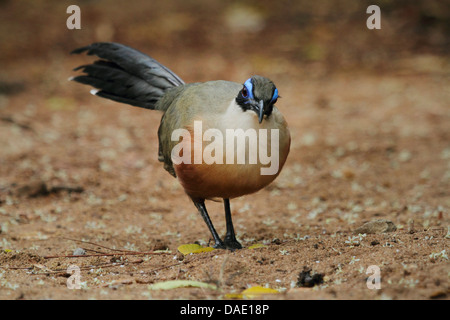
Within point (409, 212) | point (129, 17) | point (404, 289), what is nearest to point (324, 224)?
point (409, 212)

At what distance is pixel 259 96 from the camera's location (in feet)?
12.9

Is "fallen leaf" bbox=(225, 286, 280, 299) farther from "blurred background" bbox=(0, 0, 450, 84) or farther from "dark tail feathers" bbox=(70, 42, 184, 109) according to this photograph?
"blurred background" bbox=(0, 0, 450, 84)

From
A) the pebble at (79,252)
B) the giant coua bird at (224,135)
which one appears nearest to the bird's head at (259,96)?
the giant coua bird at (224,135)

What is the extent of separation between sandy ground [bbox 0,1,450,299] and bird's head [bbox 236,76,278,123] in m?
1.06

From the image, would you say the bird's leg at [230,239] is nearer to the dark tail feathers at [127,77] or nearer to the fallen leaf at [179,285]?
the fallen leaf at [179,285]

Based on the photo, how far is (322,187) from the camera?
6898 mm

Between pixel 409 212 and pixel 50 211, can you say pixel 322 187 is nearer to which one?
pixel 409 212

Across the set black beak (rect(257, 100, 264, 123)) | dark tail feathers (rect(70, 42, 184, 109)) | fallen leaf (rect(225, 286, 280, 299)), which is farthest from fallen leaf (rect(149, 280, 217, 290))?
dark tail feathers (rect(70, 42, 184, 109))

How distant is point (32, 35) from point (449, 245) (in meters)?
11.3

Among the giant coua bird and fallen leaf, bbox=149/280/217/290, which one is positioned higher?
the giant coua bird

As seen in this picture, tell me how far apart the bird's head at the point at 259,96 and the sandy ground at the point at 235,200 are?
1064 mm

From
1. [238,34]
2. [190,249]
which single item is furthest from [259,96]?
[238,34]

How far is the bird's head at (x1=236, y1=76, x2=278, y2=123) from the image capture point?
3.93 m

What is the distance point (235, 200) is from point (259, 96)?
287cm
